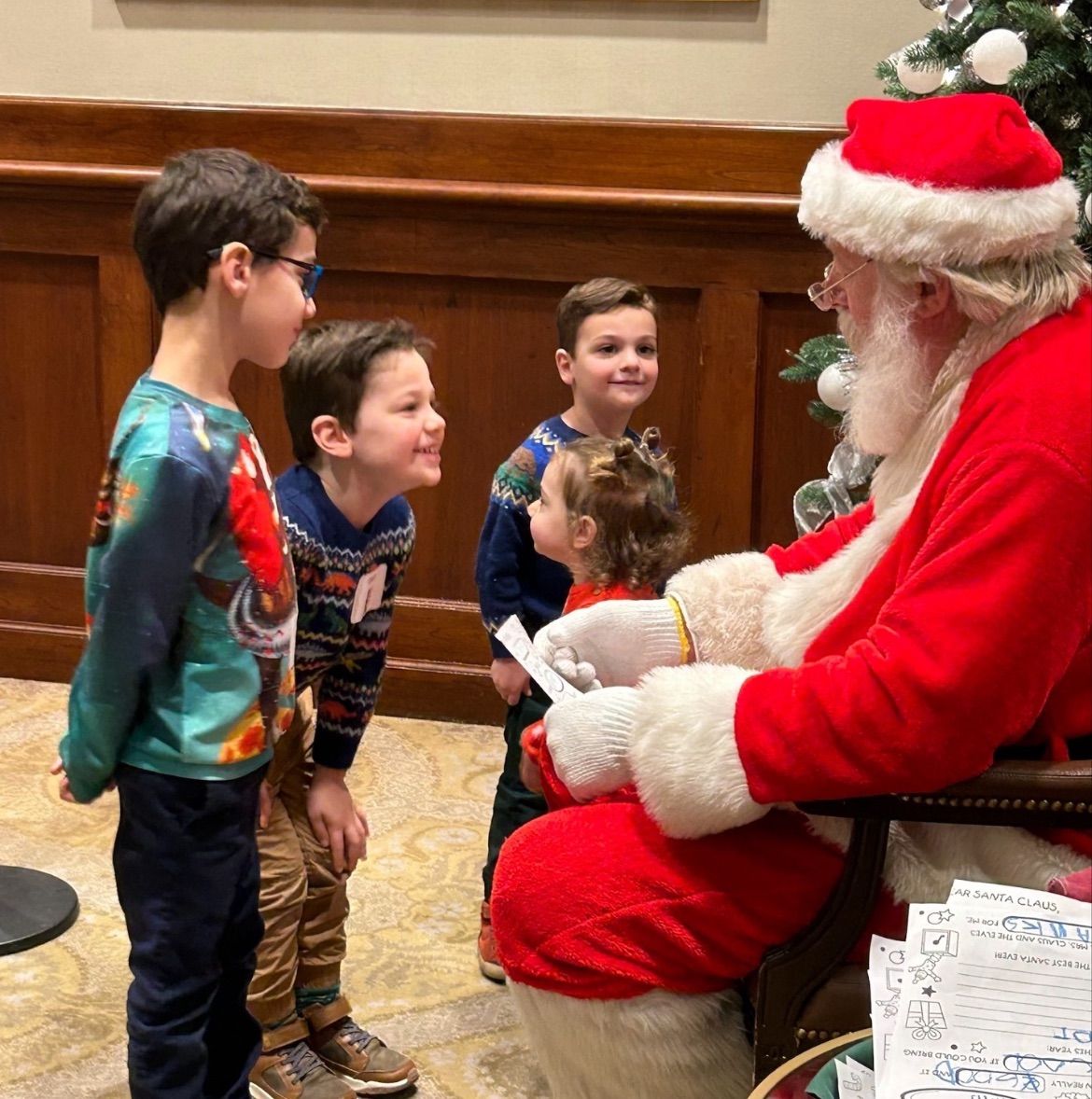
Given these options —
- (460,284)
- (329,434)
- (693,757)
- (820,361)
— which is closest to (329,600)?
(329,434)

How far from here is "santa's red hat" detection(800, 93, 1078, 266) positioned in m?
1.63

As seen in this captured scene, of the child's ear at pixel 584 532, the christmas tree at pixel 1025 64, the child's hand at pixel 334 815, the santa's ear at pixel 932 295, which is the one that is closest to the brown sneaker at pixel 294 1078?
the child's hand at pixel 334 815

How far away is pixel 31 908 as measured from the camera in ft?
9.00

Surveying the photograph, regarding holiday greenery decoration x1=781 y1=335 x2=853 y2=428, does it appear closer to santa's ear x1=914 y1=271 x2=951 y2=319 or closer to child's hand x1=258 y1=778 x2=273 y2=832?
santa's ear x1=914 y1=271 x2=951 y2=319

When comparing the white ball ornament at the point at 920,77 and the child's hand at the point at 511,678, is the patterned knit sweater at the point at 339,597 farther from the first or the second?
the white ball ornament at the point at 920,77

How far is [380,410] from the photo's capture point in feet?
6.84

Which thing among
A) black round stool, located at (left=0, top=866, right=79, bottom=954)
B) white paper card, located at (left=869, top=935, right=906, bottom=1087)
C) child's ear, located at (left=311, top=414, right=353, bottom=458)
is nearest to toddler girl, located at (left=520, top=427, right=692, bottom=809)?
child's ear, located at (left=311, top=414, right=353, bottom=458)

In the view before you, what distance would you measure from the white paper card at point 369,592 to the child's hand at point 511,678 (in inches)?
21.0

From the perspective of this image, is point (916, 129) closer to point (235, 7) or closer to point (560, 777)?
point (560, 777)

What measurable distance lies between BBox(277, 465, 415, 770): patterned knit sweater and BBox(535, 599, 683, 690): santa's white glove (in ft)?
0.80

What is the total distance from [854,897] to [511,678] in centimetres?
109

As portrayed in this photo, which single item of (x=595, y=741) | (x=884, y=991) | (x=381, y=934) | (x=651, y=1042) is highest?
(x=884, y=991)

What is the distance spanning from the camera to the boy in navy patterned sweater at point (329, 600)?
2053 millimetres

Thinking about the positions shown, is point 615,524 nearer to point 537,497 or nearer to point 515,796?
point 537,497
